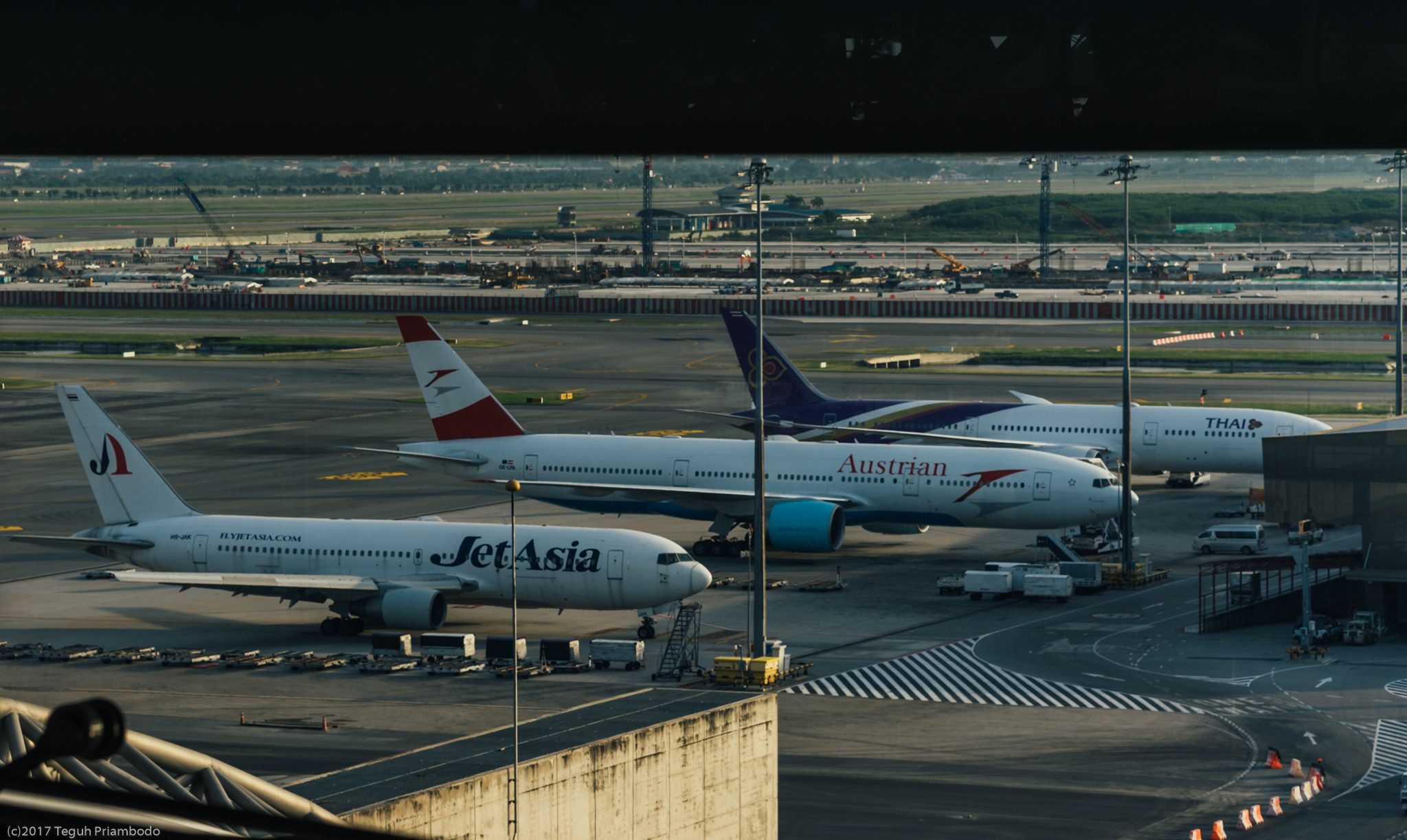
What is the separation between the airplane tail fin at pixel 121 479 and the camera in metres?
64.8

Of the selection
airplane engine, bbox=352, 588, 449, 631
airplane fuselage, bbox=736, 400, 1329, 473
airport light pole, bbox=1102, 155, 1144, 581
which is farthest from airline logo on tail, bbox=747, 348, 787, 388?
airplane engine, bbox=352, 588, 449, 631

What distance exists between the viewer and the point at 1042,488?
75312mm

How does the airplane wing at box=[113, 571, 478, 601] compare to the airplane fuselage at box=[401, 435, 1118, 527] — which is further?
the airplane fuselage at box=[401, 435, 1118, 527]

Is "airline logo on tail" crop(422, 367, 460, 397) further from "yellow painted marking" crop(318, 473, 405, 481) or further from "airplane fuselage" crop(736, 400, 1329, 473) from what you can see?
"yellow painted marking" crop(318, 473, 405, 481)

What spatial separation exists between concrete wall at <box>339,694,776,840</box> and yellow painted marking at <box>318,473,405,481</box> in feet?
196

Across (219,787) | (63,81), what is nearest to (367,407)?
(219,787)

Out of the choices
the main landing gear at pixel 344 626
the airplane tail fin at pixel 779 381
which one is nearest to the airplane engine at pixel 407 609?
the main landing gear at pixel 344 626

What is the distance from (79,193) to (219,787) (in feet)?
569

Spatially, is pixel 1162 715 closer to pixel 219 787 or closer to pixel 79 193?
pixel 219 787

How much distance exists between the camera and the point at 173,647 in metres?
62.0

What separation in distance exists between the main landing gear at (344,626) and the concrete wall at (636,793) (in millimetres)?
23966

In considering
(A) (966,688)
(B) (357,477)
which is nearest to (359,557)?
(A) (966,688)

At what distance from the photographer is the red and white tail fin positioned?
81438 millimetres

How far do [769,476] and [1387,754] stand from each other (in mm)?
33283
